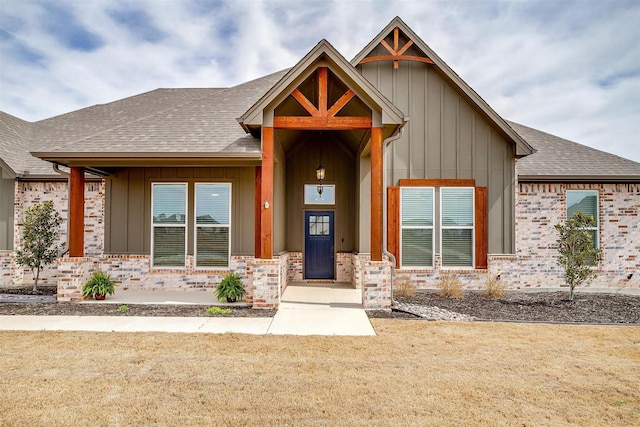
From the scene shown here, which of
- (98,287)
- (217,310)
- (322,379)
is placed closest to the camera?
(322,379)

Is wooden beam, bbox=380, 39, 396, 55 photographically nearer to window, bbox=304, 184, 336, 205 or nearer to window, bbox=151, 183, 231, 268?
window, bbox=304, 184, 336, 205

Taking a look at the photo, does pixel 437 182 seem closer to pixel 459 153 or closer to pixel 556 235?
pixel 459 153

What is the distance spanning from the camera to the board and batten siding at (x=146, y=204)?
952 cm

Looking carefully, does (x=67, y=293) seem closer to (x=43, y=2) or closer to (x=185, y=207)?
(x=185, y=207)

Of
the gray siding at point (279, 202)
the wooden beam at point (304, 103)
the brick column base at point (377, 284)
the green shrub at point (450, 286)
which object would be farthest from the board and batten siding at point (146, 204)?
the green shrub at point (450, 286)

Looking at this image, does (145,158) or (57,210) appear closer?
(145,158)

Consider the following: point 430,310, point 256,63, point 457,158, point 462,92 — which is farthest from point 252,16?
point 430,310

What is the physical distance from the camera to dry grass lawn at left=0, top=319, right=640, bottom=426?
3.23 m

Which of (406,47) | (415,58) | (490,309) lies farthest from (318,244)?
(406,47)

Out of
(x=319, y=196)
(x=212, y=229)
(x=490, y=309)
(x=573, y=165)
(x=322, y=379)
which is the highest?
(x=573, y=165)

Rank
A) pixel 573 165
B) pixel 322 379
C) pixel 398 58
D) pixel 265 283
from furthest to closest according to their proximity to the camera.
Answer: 1. pixel 573 165
2. pixel 398 58
3. pixel 265 283
4. pixel 322 379

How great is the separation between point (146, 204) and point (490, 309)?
8675mm

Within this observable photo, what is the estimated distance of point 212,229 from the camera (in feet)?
31.3

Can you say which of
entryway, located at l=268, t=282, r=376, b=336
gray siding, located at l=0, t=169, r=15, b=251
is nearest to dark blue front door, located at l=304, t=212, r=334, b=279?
entryway, located at l=268, t=282, r=376, b=336
